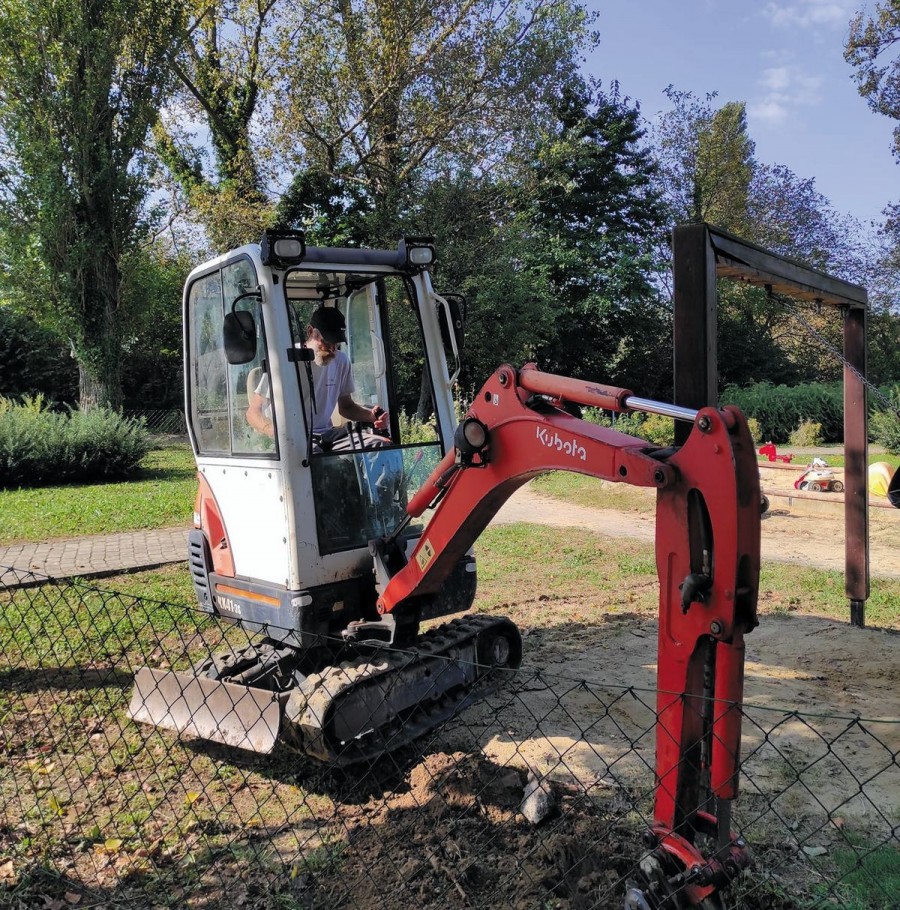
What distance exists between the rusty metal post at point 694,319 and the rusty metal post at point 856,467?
3184 millimetres

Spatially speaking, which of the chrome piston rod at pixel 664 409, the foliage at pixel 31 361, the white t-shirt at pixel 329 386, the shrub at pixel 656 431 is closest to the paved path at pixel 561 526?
the white t-shirt at pixel 329 386

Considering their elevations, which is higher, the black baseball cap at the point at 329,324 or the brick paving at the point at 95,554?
the black baseball cap at the point at 329,324

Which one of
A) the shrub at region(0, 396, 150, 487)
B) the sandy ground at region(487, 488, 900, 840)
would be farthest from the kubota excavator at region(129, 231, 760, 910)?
the shrub at region(0, 396, 150, 487)

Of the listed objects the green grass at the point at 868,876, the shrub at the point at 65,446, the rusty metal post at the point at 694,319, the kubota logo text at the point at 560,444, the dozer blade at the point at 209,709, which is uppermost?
the rusty metal post at the point at 694,319

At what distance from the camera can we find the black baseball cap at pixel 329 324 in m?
4.65

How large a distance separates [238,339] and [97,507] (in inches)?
386

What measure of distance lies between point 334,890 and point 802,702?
3092 mm

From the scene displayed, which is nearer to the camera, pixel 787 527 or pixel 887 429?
pixel 787 527

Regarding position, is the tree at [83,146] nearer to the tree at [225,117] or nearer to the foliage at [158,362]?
the tree at [225,117]

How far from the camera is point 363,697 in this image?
3902 millimetres

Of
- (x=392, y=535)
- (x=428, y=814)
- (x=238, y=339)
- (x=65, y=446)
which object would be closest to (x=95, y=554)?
(x=392, y=535)

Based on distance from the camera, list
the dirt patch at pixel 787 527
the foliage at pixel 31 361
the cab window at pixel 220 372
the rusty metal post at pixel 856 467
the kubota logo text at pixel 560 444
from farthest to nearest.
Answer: the foliage at pixel 31 361 < the dirt patch at pixel 787 527 < the rusty metal post at pixel 856 467 < the cab window at pixel 220 372 < the kubota logo text at pixel 560 444

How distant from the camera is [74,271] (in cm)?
1809

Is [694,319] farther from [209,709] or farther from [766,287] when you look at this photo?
[209,709]
